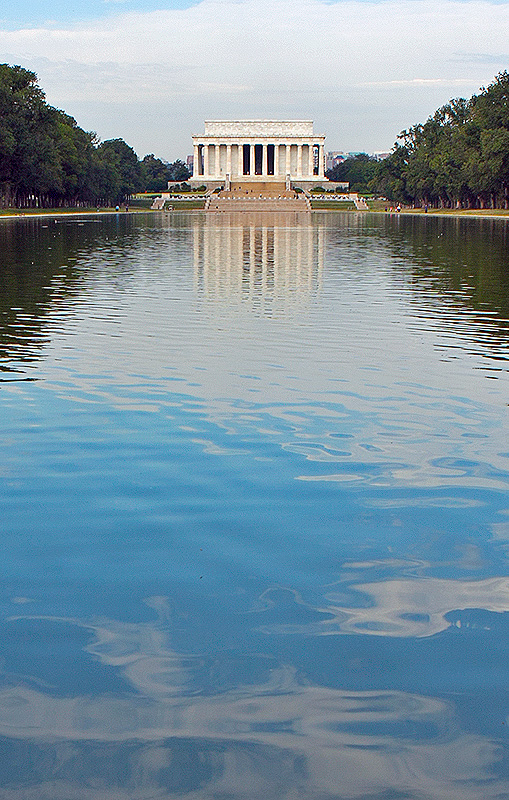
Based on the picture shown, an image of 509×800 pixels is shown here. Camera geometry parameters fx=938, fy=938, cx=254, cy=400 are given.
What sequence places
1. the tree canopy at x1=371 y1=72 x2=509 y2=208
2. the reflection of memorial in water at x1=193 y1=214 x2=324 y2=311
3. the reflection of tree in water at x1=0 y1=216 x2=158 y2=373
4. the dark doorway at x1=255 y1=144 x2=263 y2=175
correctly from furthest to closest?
the dark doorway at x1=255 y1=144 x2=263 y2=175 → the tree canopy at x1=371 y1=72 x2=509 y2=208 → the reflection of memorial in water at x1=193 y1=214 x2=324 y2=311 → the reflection of tree in water at x1=0 y1=216 x2=158 y2=373

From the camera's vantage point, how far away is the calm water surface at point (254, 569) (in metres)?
4.45

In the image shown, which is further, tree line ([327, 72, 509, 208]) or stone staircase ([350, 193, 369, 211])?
stone staircase ([350, 193, 369, 211])

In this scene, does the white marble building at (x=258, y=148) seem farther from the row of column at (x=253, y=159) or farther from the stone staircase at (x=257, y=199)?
the stone staircase at (x=257, y=199)

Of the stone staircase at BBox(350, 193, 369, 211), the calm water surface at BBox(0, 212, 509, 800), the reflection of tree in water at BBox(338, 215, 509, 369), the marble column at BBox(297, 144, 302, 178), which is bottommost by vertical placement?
the calm water surface at BBox(0, 212, 509, 800)

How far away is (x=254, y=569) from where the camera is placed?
21.6ft

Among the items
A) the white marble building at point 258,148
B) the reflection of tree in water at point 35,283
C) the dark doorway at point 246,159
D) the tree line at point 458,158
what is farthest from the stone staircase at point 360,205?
the reflection of tree in water at point 35,283

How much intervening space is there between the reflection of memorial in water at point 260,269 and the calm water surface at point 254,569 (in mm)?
7008

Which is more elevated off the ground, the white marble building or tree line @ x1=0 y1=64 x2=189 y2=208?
the white marble building

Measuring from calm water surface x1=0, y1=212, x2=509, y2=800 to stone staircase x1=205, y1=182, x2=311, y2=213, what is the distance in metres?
106

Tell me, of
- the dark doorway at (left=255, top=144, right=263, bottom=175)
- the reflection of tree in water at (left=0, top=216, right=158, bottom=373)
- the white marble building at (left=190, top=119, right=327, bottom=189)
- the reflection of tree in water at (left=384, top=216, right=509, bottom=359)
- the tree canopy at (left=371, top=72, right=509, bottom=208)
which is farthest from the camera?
the dark doorway at (left=255, top=144, right=263, bottom=175)

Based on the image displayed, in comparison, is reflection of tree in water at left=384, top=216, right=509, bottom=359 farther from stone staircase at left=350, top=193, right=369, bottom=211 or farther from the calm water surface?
stone staircase at left=350, top=193, right=369, bottom=211

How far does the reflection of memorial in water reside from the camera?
22.7 metres

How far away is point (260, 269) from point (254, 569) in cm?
2406

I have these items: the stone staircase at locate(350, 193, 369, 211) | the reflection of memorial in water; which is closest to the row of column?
the stone staircase at locate(350, 193, 369, 211)
